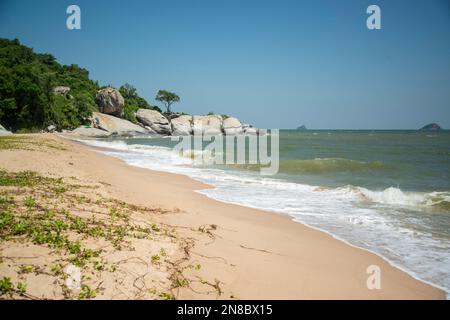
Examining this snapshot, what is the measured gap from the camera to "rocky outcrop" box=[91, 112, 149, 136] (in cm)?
5909

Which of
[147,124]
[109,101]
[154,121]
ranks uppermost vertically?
[109,101]

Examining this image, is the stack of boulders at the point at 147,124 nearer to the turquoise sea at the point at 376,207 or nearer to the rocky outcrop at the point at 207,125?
the rocky outcrop at the point at 207,125

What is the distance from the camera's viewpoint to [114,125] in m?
61.7

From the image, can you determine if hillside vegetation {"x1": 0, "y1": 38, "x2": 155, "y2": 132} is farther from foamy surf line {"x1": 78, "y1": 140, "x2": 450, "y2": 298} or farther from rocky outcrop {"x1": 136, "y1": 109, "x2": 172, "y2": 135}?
foamy surf line {"x1": 78, "y1": 140, "x2": 450, "y2": 298}

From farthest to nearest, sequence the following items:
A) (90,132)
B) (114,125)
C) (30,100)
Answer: (114,125) → (90,132) → (30,100)

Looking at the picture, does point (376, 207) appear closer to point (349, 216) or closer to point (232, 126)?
point (349, 216)

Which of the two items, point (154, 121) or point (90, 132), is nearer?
point (90, 132)

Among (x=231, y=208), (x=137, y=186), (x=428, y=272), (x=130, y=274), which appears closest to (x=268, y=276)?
(x=130, y=274)

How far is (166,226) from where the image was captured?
6410 millimetres

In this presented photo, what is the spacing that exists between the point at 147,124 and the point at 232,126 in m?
24.8

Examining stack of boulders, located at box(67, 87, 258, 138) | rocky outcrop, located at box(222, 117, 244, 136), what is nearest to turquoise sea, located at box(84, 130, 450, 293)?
stack of boulders, located at box(67, 87, 258, 138)

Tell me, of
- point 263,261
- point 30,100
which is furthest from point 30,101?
point 263,261

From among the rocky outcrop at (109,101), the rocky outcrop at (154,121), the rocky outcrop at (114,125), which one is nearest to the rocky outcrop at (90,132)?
the rocky outcrop at (114,125)
